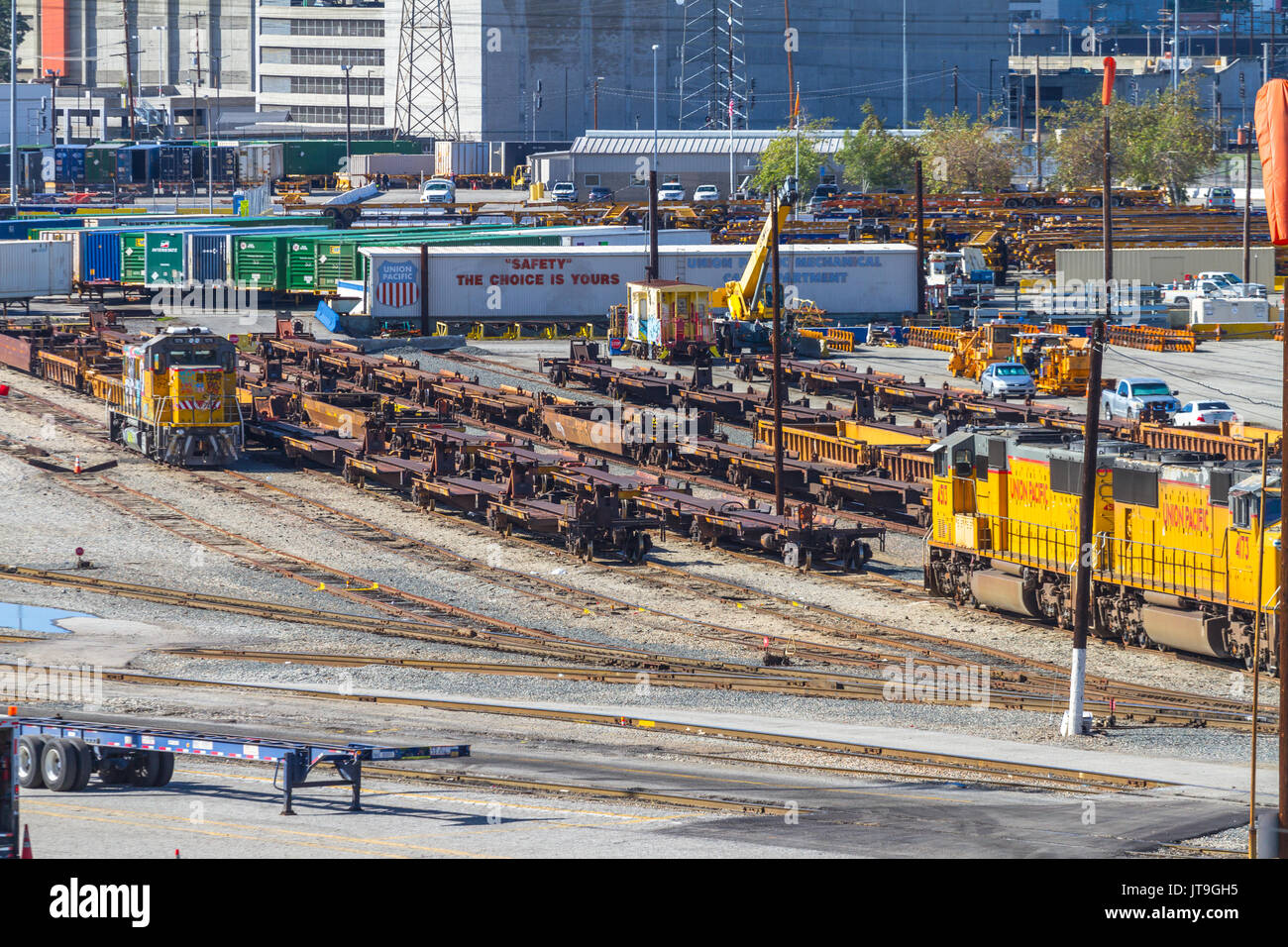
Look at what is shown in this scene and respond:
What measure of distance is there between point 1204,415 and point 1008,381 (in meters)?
9.20

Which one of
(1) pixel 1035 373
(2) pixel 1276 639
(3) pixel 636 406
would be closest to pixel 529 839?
(2) pixel 1276 639

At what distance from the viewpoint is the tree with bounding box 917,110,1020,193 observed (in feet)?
392

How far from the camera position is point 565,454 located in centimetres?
4119

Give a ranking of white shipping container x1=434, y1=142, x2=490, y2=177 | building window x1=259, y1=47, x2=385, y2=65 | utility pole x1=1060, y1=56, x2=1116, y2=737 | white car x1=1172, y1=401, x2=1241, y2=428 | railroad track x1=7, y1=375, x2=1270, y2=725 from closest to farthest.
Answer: utility pole x1=1060, y1=56, x2=1116, y2=737, railroad track x1=7, y1=375, x2=1270, y2=725, white car x1=1172, y1=401, x2=1241, y2=428, white shipping container x1=434, y1=142, x2=490, y2=177, building window x1=259, y1=47, x2=385, y2=65

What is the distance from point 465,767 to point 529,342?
154ft

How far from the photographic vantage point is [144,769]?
19453 mm

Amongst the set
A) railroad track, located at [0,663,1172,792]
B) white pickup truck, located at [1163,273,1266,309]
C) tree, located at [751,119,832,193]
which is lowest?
railroad track, located at [0,663,1172,792]

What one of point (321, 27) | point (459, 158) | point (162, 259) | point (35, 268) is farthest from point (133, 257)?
point (321, 27)

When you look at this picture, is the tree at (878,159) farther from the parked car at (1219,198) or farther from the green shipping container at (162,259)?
the green shipping container at (162,259)

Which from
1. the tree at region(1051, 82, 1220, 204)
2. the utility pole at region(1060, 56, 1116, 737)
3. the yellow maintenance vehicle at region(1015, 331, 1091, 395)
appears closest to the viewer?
the utility pole at region(1060, 56, 1116, 737)

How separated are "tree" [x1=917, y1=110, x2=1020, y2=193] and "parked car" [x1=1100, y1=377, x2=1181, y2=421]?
69568 millimetres

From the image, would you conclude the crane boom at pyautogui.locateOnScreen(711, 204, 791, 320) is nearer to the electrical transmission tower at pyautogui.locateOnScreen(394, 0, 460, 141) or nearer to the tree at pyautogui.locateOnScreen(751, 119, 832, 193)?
the tree at pyautogui.locateOnScreen(751, 119, 832, 193)

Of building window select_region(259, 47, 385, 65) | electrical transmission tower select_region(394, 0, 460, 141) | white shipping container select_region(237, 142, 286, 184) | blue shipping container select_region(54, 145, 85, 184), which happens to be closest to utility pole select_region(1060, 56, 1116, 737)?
white shipping container select_region(237, 142, 286, 184)

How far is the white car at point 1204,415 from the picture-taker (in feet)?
156
